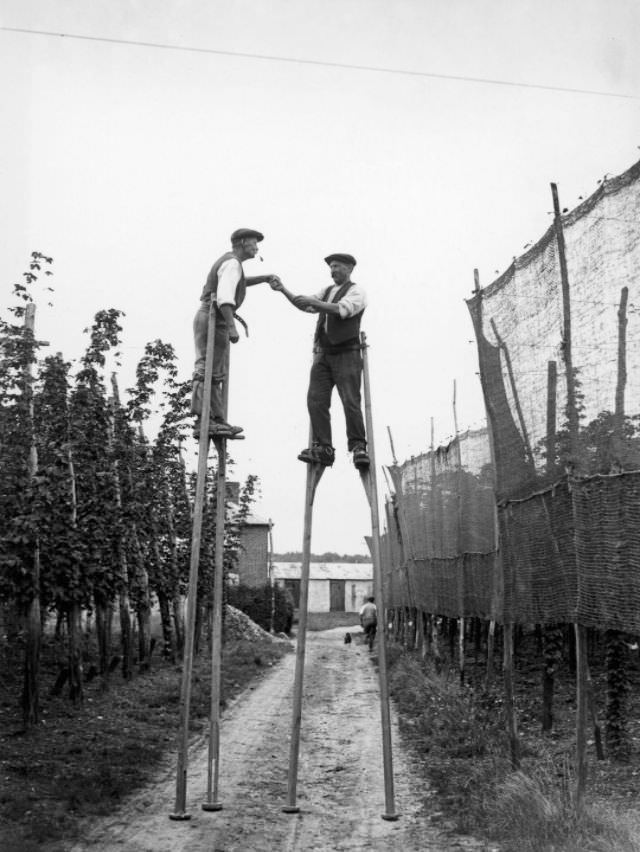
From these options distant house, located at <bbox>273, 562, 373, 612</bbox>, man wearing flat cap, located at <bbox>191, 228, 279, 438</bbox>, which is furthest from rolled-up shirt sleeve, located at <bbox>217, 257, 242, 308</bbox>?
distant house, located at <bbox>273, 562, 373, 612</bbox>

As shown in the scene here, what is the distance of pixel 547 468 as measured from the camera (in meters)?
7.80

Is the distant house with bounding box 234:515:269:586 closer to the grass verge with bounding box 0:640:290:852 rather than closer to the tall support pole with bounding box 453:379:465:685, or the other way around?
the grass verge with bounding box 0:640:290:852

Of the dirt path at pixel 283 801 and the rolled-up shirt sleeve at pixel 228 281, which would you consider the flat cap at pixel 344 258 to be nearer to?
the rolled-up shirt sleeve at pixel 228 281

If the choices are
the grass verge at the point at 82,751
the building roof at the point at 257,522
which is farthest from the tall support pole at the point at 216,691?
the building roof at the point at 257,522

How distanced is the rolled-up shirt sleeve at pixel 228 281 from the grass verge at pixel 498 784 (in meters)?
4.00

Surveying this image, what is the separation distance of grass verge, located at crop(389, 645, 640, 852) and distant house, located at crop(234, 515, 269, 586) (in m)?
41.2

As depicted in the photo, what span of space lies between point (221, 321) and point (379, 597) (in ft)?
8.33

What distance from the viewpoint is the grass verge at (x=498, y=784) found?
5.50 m

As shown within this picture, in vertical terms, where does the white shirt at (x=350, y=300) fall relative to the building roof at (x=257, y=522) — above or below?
below

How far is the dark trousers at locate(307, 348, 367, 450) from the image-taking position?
7.47m

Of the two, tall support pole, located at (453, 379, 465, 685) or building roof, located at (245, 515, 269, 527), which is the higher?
building roof, located at (245, 515, 269, 527)

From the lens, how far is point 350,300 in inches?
296

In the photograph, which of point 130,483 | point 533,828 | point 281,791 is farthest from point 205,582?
point 533,828

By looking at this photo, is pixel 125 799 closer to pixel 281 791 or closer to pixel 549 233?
pixel 281 791
